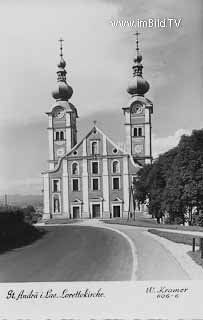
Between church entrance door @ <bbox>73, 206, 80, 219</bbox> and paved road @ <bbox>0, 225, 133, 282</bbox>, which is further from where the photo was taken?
church entrance door @ <bbox>73, 206, 80, 219</bbox>

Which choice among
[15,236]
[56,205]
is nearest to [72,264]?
[15,236]

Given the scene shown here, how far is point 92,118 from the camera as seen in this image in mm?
2520

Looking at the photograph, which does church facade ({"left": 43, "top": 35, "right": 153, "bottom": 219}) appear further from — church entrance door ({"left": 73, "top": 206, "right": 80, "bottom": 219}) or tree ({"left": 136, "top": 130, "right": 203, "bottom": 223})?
tree ({"left": 136, "top": 130, "right": 203, "bottom": 223})

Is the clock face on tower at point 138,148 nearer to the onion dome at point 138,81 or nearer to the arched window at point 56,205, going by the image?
the arched window at point 56,205

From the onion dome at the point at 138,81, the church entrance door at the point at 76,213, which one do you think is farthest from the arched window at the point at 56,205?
the onion dome at the point at 138,81

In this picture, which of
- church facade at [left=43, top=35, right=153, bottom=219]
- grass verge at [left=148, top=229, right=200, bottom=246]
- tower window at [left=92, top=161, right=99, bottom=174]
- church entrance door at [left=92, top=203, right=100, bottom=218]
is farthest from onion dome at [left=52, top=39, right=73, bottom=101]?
tower window at [left=92, top=161, right=99, bottom=174]

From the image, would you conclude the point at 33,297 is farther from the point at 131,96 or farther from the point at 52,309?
the point at 131,96

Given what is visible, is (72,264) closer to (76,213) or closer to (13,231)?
(13,231)

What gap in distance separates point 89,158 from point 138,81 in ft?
10.9

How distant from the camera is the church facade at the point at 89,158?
8.61ft

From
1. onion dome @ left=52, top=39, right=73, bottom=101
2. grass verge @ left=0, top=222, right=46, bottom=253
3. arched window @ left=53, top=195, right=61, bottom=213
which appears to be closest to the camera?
onion dome @ left=52, top=39, right=73, bottom=101

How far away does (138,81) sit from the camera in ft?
8.35

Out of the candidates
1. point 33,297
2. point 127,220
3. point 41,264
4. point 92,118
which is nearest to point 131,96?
point 92,118

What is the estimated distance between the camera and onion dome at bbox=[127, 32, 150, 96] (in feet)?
8.08
